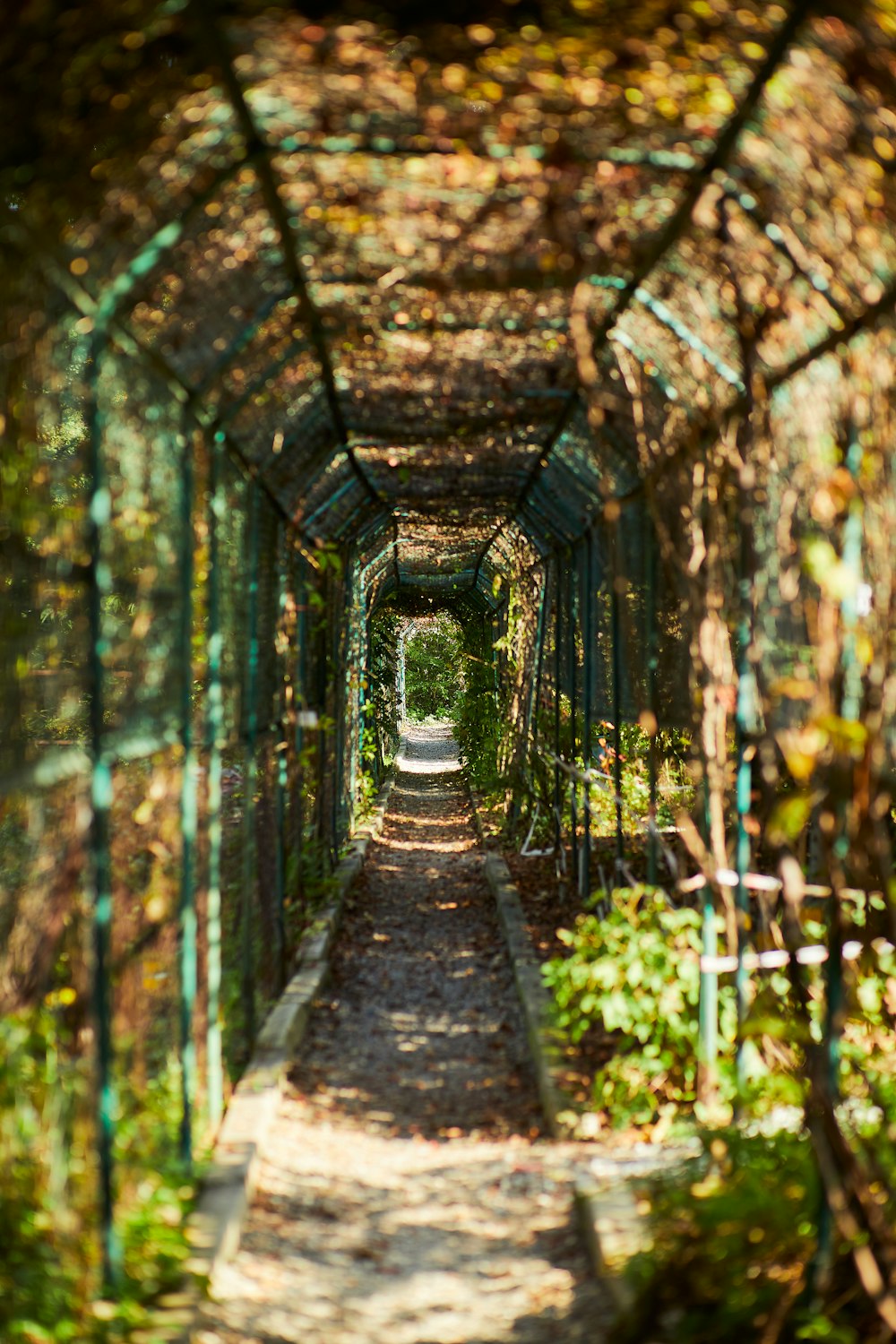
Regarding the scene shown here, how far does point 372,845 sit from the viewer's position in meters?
13.0

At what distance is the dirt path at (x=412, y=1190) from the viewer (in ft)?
11.7

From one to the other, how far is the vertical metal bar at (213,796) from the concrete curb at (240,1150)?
0.20 meters

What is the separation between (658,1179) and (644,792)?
→ 25.4 feet

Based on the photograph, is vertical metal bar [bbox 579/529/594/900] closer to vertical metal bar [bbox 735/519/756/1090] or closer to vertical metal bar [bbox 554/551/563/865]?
vertical metal bar [bbox 554/551/563/865]

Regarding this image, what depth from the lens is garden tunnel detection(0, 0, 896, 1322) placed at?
3008mm

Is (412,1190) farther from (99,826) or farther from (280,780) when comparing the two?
(280,780)

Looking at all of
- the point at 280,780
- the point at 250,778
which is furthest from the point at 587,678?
the point at 250,778

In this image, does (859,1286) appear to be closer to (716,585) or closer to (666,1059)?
(666,1059)

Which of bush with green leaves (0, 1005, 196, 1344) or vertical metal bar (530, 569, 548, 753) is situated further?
vertical metal bar (530, 569, 548, 753)

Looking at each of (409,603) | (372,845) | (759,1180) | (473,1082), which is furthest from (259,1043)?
(409,603)

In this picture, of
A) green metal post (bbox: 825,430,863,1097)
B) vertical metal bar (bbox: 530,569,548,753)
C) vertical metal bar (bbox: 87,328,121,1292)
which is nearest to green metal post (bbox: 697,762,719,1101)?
green metal post (bbox: 825,430,863,1097)

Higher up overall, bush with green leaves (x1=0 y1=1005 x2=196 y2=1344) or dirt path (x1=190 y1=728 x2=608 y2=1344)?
bush with green leaves (x1=0 y1=1005 x2=196 y2=1344)

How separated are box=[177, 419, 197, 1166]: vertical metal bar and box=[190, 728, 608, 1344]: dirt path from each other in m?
0.49

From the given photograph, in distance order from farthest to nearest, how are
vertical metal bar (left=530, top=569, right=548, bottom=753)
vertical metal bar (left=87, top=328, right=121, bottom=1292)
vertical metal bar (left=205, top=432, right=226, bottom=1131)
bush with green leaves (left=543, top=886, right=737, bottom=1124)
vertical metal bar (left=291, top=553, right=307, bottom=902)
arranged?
vertical metal bar (left=530, top=569, right=548, bottom=753)
vertical metal bar (left=291, top=553, right=307, bottom=902)
bush with green leaves (left=543, top=886, right=737, bottom=1124)
vertical metal bar (left=205, top=432, right=226, bottom=1131)
vertical metal bar (left=87, top=328, right=121, bottom=1292)
